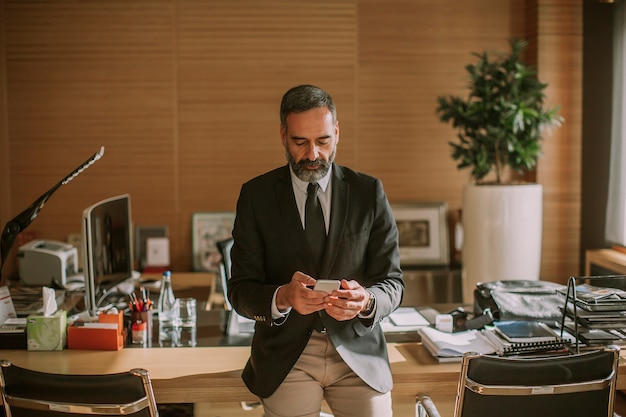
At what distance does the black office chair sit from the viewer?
195cm

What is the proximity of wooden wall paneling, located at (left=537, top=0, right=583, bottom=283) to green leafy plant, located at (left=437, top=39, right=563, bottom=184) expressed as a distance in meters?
0.31

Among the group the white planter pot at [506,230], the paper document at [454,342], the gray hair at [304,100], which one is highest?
the gray hair at [304,100]

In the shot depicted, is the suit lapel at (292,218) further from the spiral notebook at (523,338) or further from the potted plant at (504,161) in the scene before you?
the potted plant at (504,161)

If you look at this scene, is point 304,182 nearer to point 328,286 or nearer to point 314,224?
point 314,224

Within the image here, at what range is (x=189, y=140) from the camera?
4859 millimetres

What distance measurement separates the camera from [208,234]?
483 centimetres

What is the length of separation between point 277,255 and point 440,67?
311cm

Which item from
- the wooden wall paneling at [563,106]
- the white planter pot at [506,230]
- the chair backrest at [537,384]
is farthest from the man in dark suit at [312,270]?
the wooden wall paneling at [563,106]

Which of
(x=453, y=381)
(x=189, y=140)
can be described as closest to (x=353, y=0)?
(x=189, y=140)

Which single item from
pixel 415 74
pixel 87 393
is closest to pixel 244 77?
pixel 415 74

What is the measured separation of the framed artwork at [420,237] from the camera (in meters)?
4.90

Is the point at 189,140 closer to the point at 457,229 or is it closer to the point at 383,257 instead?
the point at 457,229

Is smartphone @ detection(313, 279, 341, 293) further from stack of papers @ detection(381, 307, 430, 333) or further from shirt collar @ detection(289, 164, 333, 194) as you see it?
stack of papers @ detection(381, 307, 430, 333)

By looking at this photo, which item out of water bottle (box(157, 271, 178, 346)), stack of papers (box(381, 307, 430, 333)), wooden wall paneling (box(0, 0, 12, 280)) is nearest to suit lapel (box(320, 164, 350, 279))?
stack of papers (box(381, 307, 430, 333))
